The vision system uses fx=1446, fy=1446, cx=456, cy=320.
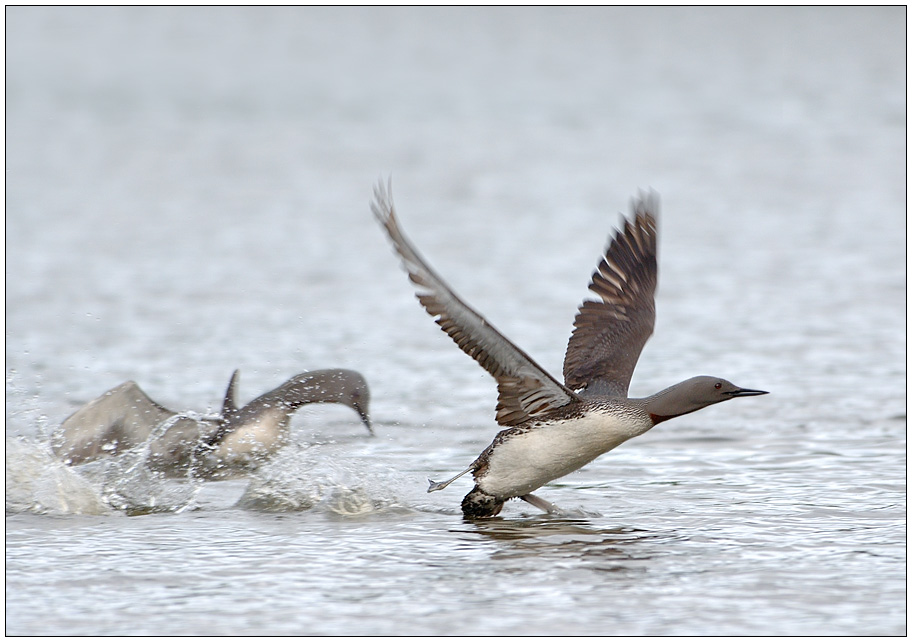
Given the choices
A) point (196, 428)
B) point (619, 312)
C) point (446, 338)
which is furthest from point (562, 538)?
point (446, 338)

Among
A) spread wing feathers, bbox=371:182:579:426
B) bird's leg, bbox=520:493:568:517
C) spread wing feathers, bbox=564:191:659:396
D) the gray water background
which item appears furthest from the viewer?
spread wing feathers, bbox=564:191:659:396

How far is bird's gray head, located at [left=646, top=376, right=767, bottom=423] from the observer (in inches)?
288

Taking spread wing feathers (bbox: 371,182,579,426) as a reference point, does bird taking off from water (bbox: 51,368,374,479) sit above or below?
below

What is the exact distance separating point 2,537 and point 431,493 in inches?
92.0

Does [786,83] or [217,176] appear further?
[786,83]

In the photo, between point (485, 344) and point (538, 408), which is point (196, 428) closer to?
point (538, 408)

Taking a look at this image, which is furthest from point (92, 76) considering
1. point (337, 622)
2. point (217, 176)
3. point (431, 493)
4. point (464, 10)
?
point (337, 622)

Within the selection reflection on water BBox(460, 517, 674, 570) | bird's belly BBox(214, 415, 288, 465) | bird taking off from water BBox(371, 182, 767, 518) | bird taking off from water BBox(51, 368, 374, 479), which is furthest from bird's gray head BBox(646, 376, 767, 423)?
bird's belly BBox(214, 415, 288, 465)

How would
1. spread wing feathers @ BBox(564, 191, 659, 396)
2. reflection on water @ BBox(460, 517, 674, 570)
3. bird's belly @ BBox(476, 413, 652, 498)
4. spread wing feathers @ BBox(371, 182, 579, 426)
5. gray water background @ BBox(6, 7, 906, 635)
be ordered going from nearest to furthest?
gray water background @ BBox(6, 7, 906, 635)
spread wing feathers @ BBox(371, 182, 579, 426)
reflection on water @ BBox(460, 517, 674, 570)
bird's belly @ BBox(476, 413, 652, 498)
spread wing feathers @ BBox(564, 191, 659, 396)

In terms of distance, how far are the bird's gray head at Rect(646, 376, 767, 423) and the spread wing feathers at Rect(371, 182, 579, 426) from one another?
16.8 inches

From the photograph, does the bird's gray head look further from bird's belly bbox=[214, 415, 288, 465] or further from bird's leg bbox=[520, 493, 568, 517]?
bird's belly bbox=[214, 415, 288, 465]

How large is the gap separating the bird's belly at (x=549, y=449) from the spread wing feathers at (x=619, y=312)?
0.68m

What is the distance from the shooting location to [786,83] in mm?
33062

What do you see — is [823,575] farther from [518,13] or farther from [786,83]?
[518,13]
